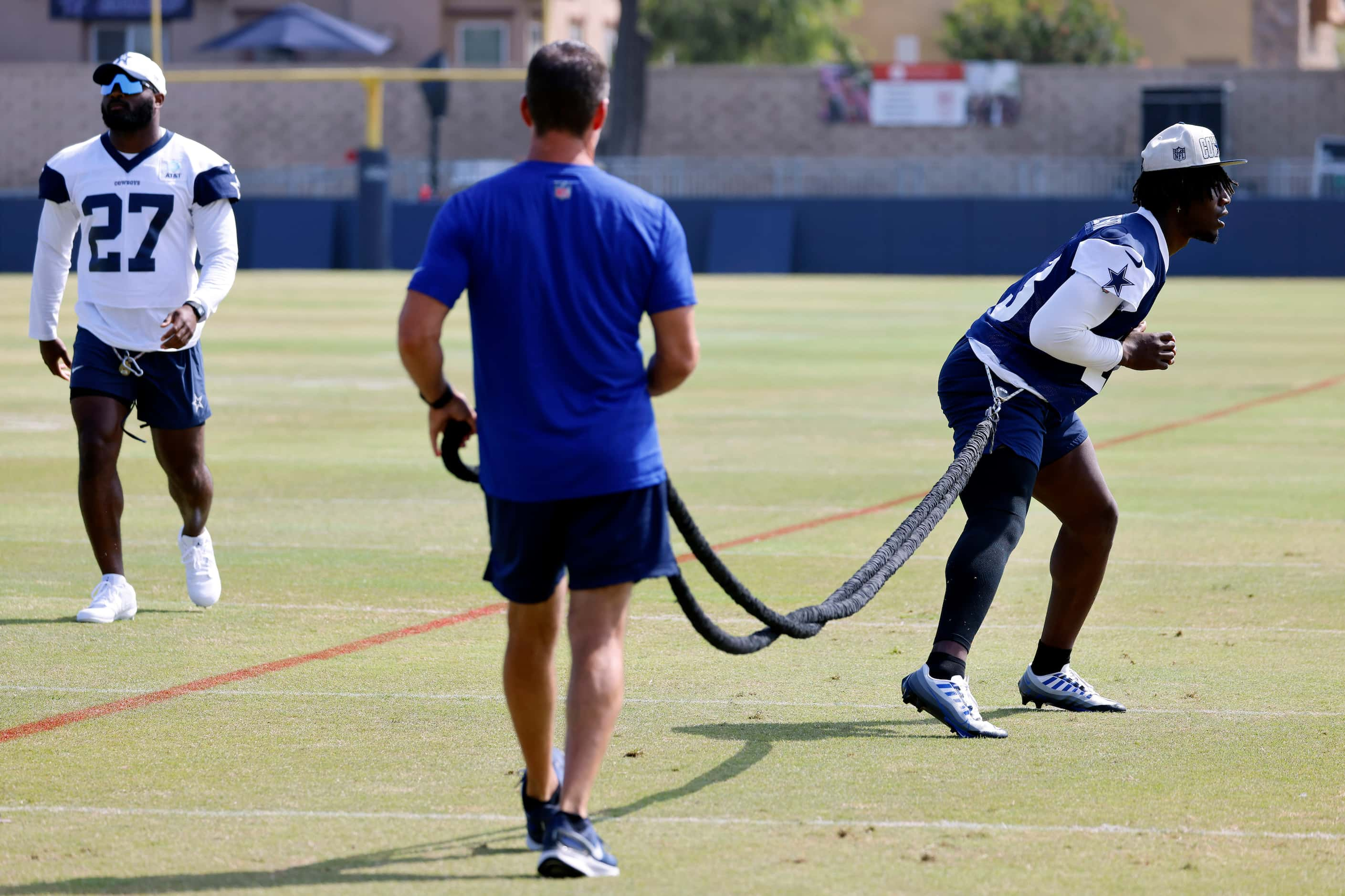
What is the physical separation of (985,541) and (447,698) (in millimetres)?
1797

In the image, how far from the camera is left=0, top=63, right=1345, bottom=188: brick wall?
5606 cm

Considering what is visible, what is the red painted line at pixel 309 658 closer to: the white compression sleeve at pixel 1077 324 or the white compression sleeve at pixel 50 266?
the white compression sleeve at pixel 50 266

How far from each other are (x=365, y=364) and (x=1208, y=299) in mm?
18569

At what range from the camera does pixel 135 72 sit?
7707mm

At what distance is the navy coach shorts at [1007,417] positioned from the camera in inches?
247

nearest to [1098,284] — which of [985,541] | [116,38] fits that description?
[985,541]

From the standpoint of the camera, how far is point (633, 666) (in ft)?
23.5

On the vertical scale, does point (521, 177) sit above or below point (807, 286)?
above

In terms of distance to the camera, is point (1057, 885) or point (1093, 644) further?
point (1093, 644)

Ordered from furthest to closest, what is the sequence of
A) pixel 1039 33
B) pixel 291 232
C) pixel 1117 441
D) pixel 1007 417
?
1. pixel 1039 33
2. pixel 291 232
3. pixel 1117 441
4. pixel 1007 417

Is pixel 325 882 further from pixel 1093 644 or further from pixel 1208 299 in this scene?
pixel 1208 299

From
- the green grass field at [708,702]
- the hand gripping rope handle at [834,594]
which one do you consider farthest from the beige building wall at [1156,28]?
the hand gripping rope handle at [834,594]

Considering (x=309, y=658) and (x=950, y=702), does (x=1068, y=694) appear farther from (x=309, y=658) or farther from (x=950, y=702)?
(x=309, y=658)

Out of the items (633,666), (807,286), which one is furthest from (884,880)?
(807,286)
